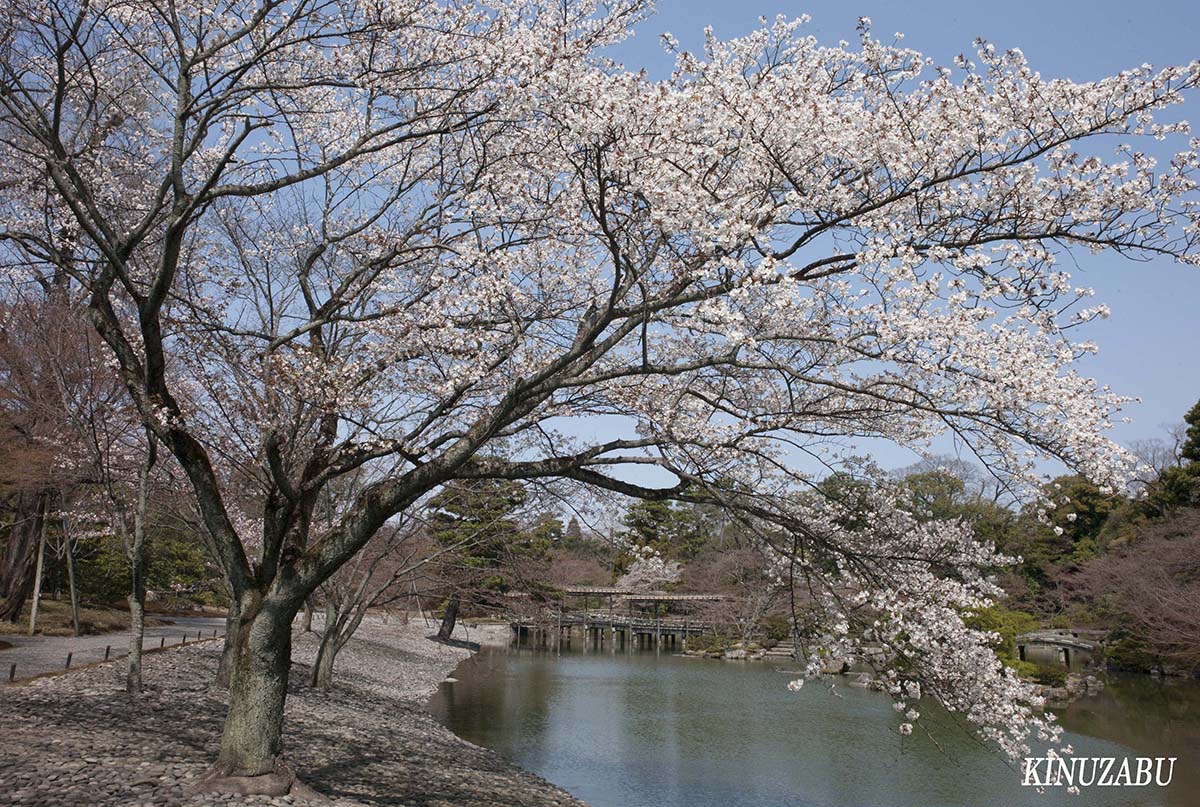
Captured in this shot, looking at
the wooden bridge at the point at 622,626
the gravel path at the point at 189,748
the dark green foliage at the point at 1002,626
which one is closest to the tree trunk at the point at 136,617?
the gravel path at the point at 189,748

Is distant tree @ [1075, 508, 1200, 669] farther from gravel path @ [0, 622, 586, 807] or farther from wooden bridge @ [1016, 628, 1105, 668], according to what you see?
gravel path @ [0, 622, 586, 807]

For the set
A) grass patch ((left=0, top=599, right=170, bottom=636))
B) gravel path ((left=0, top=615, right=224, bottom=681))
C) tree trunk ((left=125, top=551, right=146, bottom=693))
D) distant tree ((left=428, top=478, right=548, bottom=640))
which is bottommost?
gravel path ((left=0, top=615, right=224, bottom=681))

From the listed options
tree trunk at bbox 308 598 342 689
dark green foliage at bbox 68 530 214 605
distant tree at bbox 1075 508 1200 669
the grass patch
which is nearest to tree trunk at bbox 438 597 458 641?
dark green foliage at bbox 68 530 214 605

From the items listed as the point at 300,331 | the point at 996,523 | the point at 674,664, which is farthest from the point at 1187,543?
the point at 300,331

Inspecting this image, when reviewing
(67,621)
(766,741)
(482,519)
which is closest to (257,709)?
(482,519)

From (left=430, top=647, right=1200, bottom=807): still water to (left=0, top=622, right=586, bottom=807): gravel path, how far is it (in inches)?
71.7

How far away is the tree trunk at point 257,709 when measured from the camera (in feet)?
18.5

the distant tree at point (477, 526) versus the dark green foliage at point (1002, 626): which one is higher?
the distant tree at point (477, 526)

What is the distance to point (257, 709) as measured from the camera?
5723 millimetres

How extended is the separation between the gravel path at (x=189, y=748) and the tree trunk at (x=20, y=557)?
196 inches

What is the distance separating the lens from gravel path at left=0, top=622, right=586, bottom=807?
5.47 m

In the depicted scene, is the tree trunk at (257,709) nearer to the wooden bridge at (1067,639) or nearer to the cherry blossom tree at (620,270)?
the cherry blossom tree at (620,270)

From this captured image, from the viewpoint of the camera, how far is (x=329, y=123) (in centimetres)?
735

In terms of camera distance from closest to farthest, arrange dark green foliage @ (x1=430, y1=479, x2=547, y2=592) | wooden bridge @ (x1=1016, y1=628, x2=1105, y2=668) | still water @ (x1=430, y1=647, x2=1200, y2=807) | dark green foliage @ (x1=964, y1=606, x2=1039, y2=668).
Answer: still water @ (x1=430, y1=647, x2=1200, y2=807) < dark green foliage @ (x1=430, y1=479, x2=547, y2=592) < dark green foliage @ (x1=964, y1=606, x2=1039, y2=668) < wooden bridge @ (x1=1016, y1=628, x2=1105, y2=668)
